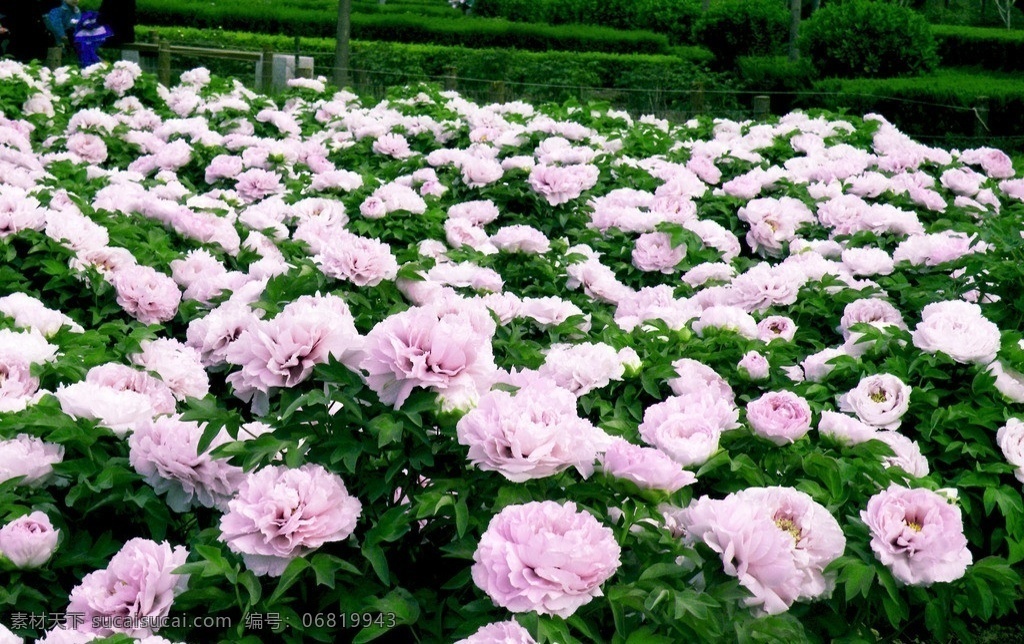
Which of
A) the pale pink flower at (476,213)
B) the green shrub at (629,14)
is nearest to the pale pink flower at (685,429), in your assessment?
the pale pink flower at (476,213)

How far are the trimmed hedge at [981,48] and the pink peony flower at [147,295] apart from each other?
20.8 metres

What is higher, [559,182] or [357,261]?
[357,261]

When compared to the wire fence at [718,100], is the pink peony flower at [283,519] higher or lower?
higher

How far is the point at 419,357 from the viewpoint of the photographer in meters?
1.49

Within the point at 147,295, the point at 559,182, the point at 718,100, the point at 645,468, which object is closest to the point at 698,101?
the point at 718,100

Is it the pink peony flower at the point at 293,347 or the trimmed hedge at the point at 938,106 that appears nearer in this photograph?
the pink peony flower at the point at 293,347

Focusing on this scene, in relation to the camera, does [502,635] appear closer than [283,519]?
Yes

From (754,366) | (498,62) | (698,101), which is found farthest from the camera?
(498,62)

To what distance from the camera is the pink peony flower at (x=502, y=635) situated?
1.27 m

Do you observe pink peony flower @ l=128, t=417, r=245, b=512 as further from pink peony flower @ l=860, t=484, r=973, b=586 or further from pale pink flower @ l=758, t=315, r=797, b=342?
pale pink flower @ l=758, t=315, r=797, b=342

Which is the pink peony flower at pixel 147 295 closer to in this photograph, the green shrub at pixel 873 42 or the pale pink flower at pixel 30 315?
the pale pink flower at pixel 30 315

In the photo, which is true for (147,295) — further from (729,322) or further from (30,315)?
(729,322)

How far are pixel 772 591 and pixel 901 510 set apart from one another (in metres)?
0.35

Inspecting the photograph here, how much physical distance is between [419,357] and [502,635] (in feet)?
1.34
